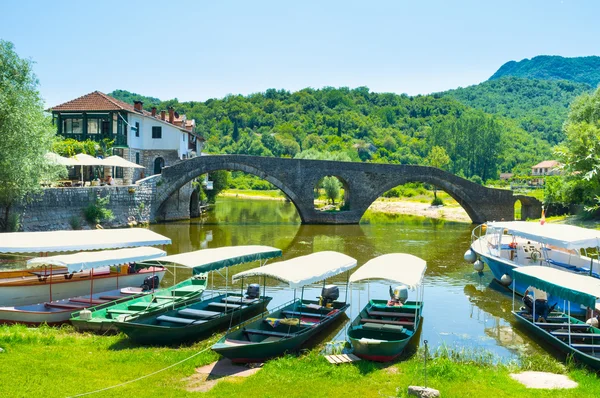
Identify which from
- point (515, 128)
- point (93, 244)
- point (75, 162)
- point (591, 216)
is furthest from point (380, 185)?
point (515, 128)

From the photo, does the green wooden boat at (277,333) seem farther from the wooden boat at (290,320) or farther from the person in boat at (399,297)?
the person in boat at (399,297)

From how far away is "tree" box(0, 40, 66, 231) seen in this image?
78.5 ft

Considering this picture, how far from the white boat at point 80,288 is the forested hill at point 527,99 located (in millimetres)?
141502

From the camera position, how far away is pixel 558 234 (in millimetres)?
19172

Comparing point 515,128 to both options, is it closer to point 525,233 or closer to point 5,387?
point 525,233

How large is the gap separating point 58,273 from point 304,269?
7.92 meters

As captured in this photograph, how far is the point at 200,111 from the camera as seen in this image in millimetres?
149625

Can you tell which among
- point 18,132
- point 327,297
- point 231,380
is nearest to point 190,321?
point 231,380

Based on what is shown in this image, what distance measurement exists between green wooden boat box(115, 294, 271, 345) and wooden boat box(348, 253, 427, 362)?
10.6 feet

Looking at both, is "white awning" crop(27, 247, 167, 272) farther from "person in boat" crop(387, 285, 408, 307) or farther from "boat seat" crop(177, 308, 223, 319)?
"person in boat" crop(387, 285, 408, 307)

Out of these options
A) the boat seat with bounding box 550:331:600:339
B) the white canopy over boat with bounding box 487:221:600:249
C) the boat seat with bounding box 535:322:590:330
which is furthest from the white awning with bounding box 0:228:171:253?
the white canopy over boat with bounding box 487:221:600:249

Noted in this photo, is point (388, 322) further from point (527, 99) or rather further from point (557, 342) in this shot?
point (527, 99)

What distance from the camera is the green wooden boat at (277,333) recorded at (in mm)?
11172

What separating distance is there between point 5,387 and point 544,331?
11.5 meters
